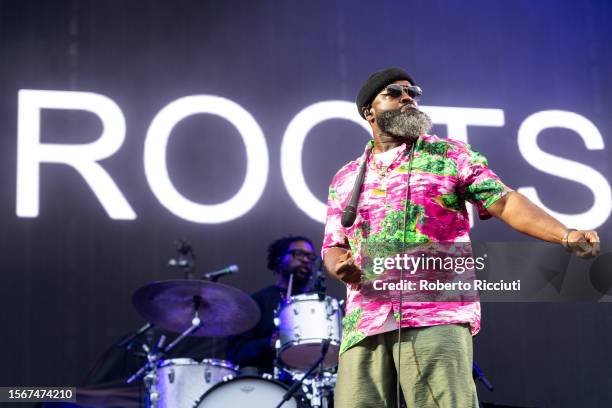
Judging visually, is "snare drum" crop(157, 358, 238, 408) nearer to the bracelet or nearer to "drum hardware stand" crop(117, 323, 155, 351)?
"drum hardware stand" crop(117, 323, 155, 351)

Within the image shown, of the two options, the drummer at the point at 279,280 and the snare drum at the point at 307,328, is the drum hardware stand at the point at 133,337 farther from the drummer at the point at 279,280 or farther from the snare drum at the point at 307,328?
the snare drum at the point at 307,328

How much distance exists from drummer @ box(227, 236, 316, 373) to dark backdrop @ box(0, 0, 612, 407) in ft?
0.39

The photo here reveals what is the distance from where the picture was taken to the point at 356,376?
99.5 inches

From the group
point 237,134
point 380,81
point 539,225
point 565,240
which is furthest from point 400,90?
point 237,134

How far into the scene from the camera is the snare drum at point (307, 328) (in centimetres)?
527

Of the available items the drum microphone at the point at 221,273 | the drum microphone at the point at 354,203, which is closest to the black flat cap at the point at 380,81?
the drum microphone at the point at 354,203

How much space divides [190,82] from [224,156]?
1.98 ft

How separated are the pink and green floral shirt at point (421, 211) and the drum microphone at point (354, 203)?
3 cm

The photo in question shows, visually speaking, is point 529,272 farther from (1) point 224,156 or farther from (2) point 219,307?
(1) point 224,156

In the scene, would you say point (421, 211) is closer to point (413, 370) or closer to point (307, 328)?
point (413, 370)

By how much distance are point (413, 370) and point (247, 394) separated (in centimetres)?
264

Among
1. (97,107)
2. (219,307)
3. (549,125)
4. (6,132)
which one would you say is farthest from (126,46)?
(549,125)

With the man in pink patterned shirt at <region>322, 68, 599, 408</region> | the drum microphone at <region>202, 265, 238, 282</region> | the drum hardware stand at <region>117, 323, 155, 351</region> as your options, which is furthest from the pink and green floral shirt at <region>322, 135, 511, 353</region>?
the drum hardware stand at <region>117, 323, 155, 351</region>

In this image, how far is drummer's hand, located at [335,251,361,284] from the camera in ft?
8.13
